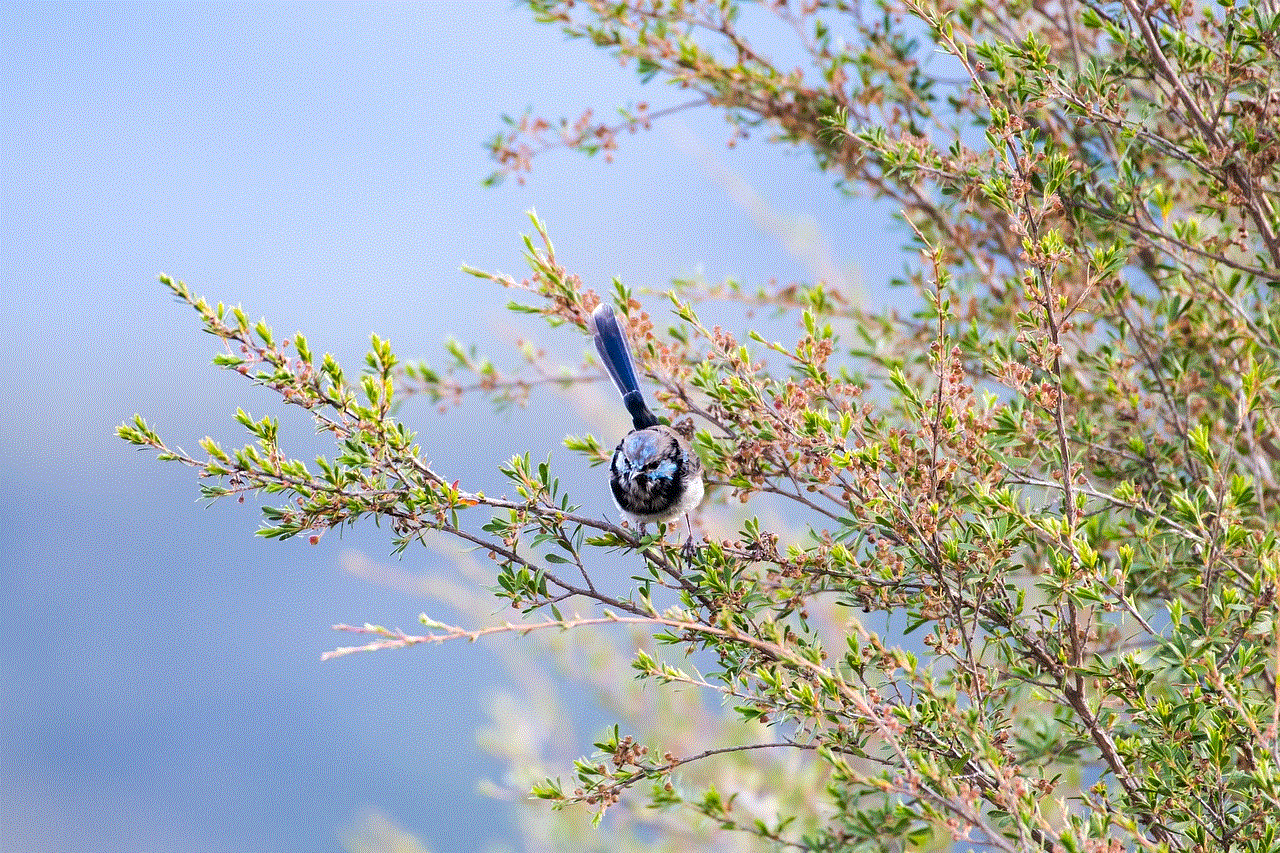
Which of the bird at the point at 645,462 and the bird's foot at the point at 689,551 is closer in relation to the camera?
the bird's foot at the point at 689,551

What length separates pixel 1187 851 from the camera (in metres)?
2.29

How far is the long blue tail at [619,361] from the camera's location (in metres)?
3.02

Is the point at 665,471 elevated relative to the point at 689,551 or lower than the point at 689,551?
elevated

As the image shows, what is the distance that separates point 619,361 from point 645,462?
28 centimetres

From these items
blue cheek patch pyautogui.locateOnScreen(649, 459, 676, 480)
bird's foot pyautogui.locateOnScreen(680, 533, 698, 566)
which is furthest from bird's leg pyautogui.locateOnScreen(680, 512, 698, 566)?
blue cheek patch pyautogui.locateOnScreen(649, 459, 676, 480)

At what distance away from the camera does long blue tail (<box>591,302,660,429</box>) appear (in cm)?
302

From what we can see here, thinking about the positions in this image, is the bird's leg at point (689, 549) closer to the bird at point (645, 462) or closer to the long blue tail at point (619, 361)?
the bird at point (645, 462)

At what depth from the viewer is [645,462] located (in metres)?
3.12

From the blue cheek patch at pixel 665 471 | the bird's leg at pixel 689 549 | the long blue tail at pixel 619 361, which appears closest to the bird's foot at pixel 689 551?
the bird's leg at pixel 689 549

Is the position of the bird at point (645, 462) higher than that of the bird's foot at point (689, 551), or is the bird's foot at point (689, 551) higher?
the bird at point (645, 462)

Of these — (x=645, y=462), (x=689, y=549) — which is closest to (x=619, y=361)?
(x=645, y=462)

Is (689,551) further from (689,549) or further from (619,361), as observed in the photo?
(619,361)

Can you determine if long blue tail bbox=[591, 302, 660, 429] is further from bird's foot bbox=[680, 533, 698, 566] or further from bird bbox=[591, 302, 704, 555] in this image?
bird's foot bbox=[680, 533, 698, 566]

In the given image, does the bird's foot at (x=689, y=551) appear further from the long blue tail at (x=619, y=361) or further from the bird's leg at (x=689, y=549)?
the long blue tail at (x=619, y=361)
